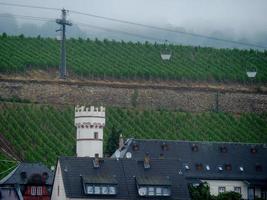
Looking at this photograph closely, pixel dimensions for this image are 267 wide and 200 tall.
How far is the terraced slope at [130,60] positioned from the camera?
505 ft

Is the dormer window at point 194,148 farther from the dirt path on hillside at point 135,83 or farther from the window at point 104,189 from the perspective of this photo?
the dirt path on hillside at point 135,83

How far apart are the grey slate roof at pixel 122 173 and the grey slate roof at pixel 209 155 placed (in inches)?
413

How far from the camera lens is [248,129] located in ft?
469

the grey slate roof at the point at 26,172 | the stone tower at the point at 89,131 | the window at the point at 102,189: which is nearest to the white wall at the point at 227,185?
the stone tower at the point at 89,131

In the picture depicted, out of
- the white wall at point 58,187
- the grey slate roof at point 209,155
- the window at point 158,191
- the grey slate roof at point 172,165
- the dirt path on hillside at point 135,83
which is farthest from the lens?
the dirt path on hillside at point 135,83

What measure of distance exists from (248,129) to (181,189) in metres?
39.0

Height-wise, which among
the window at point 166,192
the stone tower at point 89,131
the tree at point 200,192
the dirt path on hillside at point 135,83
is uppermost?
the dirt path on hillside at point 135,83

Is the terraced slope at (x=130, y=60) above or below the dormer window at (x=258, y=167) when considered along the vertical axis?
above

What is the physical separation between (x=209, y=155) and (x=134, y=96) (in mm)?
29466

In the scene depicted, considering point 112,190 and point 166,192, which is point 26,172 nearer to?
point 112,190

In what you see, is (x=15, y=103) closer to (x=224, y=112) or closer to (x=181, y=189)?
(x=224, y=112)

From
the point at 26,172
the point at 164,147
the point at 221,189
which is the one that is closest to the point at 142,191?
the point at 26,172

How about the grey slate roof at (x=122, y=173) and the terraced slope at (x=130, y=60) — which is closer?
the grey slate roof at (x=122, y=173)

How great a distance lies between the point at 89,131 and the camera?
381 ft
